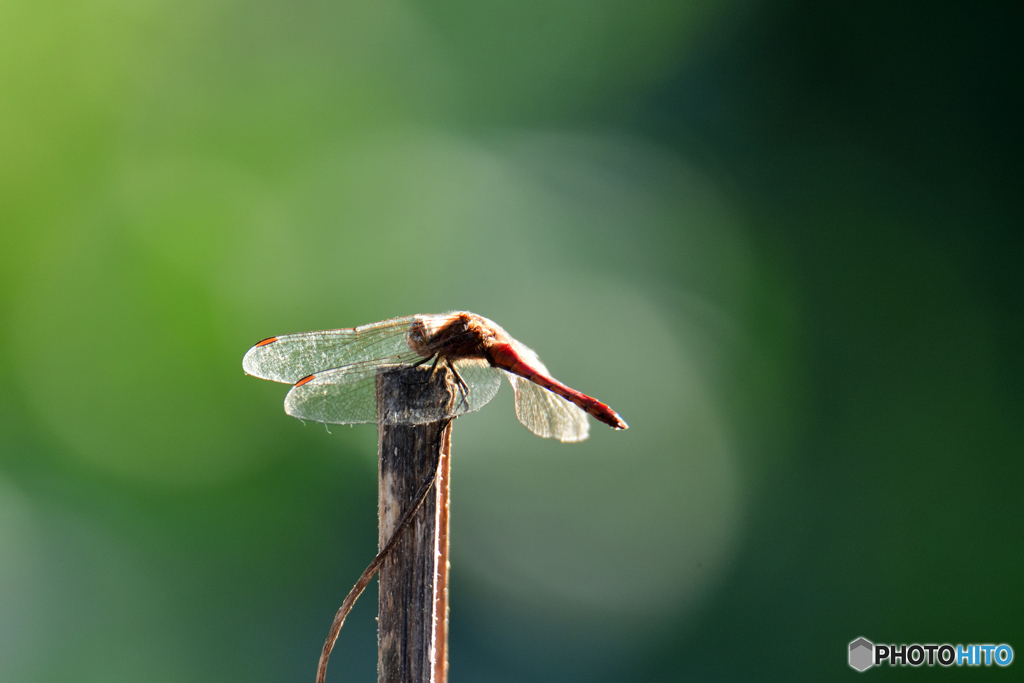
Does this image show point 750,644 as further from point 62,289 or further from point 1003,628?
point 62,289

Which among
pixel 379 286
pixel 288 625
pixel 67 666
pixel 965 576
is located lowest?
pixel 67 666

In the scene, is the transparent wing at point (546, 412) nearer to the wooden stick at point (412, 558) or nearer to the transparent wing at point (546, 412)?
the transparent wing at point (546, 412)

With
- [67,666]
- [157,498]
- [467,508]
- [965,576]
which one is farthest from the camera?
[467,508]

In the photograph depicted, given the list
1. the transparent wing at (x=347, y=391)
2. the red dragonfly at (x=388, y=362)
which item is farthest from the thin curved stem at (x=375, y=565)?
the transparent wing at (x=347, y=391)

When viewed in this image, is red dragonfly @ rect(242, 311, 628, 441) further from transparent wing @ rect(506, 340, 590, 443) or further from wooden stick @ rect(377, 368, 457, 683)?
wooden stick @ rect(377, 368, 457, 683)

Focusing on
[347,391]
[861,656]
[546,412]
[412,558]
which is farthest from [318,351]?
[861,656]

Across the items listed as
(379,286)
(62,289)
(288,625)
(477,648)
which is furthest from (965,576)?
(62,289)

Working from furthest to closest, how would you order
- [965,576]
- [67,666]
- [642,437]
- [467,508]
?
[642,437] → [467,508] → [965,576] → [67,666]

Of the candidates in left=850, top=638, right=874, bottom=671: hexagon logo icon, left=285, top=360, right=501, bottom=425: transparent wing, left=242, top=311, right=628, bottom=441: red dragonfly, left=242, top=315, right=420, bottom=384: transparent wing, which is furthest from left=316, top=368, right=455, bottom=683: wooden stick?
Result: left=850, top=638, right=874, bottom=671: hexagon logo icon
